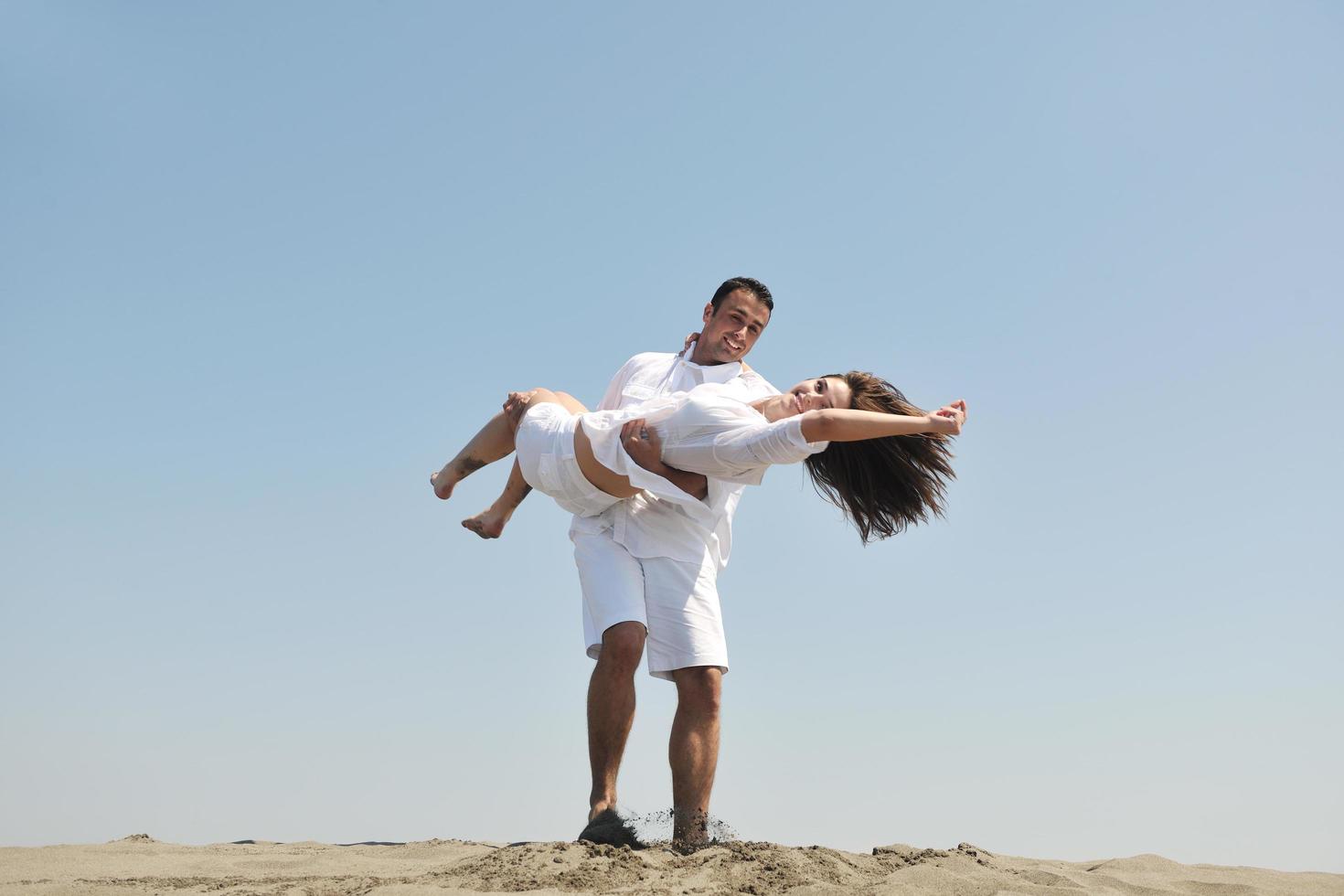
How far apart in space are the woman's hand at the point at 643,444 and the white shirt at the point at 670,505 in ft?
0.25

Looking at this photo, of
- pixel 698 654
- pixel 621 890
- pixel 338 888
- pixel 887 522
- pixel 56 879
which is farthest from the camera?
pixel 887 522

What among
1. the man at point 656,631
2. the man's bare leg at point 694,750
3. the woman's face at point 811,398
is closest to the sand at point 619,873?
the man's bare leg at point 694,750

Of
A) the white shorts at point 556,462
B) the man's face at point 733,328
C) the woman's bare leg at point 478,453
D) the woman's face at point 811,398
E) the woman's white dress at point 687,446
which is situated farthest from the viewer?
the man's face at point 733,328

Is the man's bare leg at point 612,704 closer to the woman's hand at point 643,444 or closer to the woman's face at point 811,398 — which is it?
the woman's hand at point 643,444

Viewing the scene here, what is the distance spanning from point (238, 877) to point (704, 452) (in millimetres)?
2752

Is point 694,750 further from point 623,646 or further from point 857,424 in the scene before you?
point 857,424

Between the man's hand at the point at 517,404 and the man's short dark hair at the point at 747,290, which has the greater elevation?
the man's short dark hair at the point at 747,290

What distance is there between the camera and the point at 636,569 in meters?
5.27

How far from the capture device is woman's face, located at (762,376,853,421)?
5.48 meters

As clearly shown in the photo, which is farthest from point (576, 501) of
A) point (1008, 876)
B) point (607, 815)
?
point (1008, 876)

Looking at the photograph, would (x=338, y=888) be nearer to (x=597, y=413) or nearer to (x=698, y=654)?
(x=698, y=654)

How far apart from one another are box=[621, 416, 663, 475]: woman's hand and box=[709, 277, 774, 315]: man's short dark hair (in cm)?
127

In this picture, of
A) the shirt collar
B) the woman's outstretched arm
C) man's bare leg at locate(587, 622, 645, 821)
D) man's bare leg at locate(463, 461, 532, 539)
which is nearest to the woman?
the woman's outstretched arm

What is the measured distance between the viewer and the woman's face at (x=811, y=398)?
5477 mm
